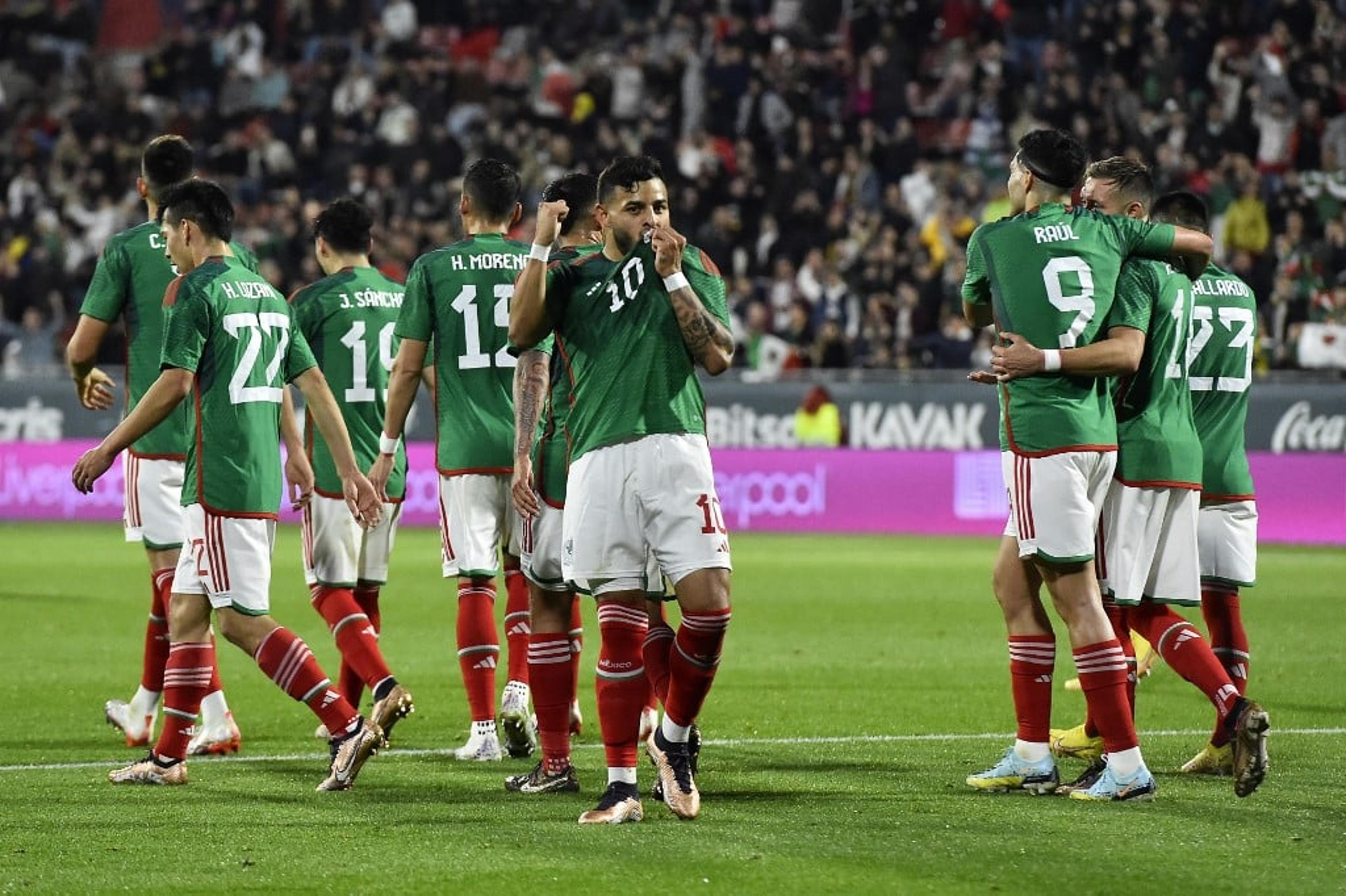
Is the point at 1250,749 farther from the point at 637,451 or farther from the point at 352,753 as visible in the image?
the point at 352,753

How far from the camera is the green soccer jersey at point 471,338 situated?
28.8 ft

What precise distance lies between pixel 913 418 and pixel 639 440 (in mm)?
15224

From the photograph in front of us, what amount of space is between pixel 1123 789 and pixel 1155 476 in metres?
1.29

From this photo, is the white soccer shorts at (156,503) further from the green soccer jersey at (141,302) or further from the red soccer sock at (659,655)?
the red soccer sock at (659,655)

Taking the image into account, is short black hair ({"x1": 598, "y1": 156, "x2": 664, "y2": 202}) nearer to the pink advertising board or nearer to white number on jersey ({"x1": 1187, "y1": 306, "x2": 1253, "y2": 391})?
white number on jersey ({"x1": 1187, "y1": 306, "x2": 1253, "y2": 391})

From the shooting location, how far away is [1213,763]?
7945 millimetres

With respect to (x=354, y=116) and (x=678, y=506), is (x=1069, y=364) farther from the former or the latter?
(x=354, y=116)

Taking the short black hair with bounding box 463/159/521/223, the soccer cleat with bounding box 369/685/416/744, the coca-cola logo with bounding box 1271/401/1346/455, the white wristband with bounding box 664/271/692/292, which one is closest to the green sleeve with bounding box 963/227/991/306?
the white wristband with bounding box 664/271/692/292

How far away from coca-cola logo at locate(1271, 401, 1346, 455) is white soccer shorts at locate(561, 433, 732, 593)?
14.6 metres

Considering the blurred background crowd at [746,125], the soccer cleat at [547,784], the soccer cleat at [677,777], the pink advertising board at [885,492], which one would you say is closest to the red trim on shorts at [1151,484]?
the soccer cleat at [677,777]

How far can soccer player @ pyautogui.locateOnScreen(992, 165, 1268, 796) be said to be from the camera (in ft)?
25.1

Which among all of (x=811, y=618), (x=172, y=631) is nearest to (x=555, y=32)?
(x=811, y=618)

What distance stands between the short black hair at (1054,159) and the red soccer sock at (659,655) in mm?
2347

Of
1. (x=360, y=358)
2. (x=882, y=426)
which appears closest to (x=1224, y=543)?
(x=360, y=358)
